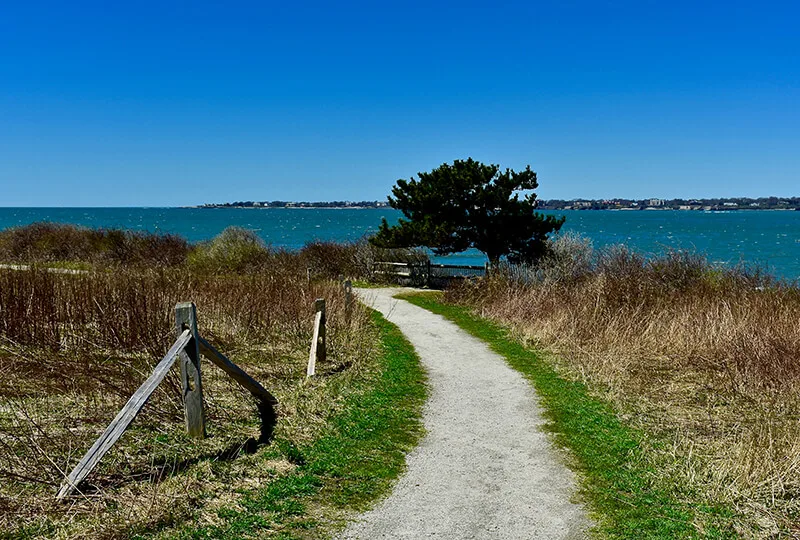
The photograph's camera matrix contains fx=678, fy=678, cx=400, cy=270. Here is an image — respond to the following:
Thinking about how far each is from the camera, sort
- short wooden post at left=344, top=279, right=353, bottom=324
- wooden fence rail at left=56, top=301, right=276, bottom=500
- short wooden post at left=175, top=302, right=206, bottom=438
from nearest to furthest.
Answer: wooden fence rail at left=56, top=301, right=276, bottom=500
short wooden post at left=175, top=302, right=206, bottom=438
short wooden post at left=344, top=279, right=353, bottom=324

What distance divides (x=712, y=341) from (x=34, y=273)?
1345 centimetres

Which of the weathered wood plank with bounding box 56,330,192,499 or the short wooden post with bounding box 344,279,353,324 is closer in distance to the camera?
the weathered wood plank with bounding box 56,330,192,499

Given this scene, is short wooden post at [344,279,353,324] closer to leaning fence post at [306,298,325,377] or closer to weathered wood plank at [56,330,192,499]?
leaning fence post at [306,298,325,377]

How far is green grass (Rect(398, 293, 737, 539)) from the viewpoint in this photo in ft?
21.3

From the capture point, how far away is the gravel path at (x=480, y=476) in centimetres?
646

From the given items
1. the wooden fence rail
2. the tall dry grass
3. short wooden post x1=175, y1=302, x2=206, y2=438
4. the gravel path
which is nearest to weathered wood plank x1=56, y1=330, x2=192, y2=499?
the wooden fence rail

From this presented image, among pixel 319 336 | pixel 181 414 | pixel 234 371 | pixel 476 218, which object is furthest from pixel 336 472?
pixel 476 218

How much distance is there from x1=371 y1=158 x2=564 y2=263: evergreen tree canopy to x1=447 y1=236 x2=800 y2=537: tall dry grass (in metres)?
4.90

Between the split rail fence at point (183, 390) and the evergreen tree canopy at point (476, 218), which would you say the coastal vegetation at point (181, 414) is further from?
the evergreen tree canopy at point (476, 218)

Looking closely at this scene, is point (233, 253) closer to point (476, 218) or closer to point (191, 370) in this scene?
→ point (476, 218)

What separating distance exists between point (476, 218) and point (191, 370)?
2283cm

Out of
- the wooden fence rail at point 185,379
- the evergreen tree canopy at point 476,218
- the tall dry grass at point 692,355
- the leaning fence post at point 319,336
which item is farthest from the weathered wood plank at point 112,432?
the evergreen tree canopy at point 476,218

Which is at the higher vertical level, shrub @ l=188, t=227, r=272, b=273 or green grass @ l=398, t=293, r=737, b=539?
shrub @ l=188, t=227, r=272, b=273

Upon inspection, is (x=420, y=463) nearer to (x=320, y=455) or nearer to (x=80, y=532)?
(x=320, y=455)
